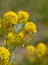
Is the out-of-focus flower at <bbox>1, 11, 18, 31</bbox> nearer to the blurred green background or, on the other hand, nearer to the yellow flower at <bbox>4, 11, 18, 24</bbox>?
the yellow flower at <bbox>4, 11, 18, 24</bbox>

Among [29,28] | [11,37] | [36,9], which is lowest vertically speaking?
[36,9]

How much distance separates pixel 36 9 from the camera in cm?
715

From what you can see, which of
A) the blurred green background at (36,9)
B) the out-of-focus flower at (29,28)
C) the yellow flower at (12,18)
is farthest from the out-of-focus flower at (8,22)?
the blurred green background at (36,9)

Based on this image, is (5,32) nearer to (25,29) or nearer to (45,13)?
(25,29)

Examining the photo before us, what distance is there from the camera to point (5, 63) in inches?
106

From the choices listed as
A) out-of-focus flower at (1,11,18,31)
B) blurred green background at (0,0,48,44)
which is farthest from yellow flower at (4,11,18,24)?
blurred green background at (0,0,48,44)

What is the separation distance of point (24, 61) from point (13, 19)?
1.40 meters

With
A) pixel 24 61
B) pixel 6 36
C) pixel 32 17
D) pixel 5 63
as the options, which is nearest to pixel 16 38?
pixel 6 36

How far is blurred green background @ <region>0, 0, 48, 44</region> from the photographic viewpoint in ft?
21.7

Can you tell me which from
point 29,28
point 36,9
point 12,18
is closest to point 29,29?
point 29,28

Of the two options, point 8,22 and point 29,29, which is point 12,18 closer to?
point 8,22

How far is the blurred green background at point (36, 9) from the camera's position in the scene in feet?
21.7

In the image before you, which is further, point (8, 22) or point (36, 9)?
point (36, 9)

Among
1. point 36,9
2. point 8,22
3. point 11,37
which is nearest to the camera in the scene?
point 8,22
